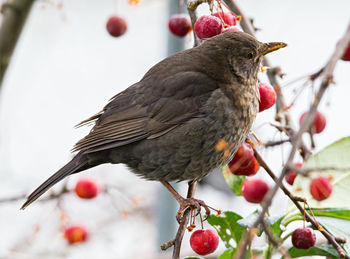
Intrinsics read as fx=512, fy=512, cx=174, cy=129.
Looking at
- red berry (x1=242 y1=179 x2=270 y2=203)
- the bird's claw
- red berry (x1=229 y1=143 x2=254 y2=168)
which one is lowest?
red berry (x1=242 y1=179 x2=270 y2=203)

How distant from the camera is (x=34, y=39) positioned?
6625 mm

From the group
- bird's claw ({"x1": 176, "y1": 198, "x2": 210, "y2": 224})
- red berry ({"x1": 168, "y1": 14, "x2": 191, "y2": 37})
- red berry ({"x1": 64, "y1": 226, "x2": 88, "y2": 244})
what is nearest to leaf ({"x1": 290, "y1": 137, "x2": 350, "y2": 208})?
bird's claw ({"x1": 176, "y1": 198, "x2": 210, "y2": 224})

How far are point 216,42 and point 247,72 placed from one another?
229mm

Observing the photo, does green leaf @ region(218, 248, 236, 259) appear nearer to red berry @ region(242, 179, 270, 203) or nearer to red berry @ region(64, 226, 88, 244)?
red berry @ region(242, 179, 270, 203)

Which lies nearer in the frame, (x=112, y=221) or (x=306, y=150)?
(x=306, y=150)

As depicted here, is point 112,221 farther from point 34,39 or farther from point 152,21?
point 152,21

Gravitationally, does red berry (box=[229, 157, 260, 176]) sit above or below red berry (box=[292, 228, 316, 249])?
above

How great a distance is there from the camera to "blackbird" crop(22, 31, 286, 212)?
2529mm

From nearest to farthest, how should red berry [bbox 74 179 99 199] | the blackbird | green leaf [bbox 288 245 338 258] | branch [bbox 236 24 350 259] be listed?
branch [bbox 236 24 350 259]
green leaf [bbox 288 245 338 258]
the blackbird
red berry [bbox 74 179 99 199]

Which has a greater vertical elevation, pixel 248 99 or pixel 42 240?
pixel 248 99

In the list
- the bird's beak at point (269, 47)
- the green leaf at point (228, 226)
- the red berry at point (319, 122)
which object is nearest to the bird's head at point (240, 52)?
the bird's beak at point (269, 47)

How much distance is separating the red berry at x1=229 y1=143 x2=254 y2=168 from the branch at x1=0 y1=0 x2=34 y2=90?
1.31m

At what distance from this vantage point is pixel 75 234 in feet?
10.8

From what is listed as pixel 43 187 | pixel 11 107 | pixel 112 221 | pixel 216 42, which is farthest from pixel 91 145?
pixel 112 221
